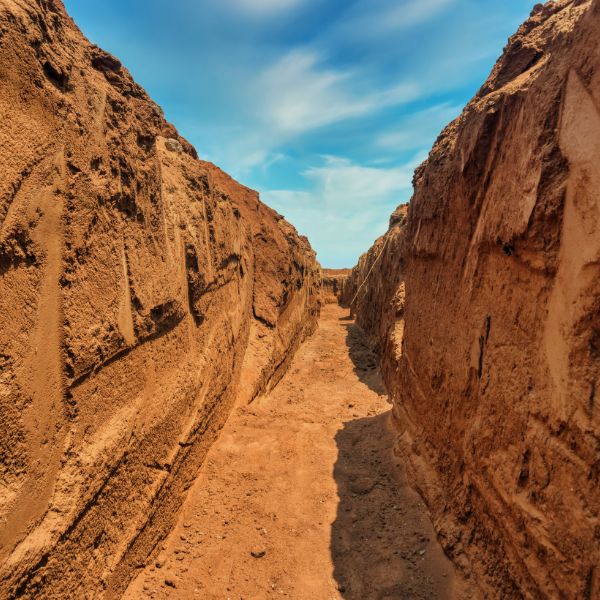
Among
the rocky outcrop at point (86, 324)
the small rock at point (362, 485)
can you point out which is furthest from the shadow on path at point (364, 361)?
the rocky outcrop at point (86, 324)

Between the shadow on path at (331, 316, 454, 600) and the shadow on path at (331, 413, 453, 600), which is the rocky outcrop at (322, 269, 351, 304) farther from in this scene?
the shadow on path at (331, 413, 453, 600)

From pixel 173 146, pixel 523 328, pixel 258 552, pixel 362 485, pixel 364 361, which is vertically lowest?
pixel 258 552

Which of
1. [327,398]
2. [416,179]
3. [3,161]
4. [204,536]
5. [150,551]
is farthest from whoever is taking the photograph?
[327,398]

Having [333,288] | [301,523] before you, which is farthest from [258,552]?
[333,288]

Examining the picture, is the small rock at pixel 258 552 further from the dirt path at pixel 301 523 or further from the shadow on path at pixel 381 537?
the shadow on path at pixel 381 537

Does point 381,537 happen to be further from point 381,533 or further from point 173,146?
point 173,146

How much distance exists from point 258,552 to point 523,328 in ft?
8.20

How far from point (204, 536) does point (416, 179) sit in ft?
15.1

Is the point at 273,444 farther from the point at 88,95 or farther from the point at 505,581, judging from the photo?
the point at 88,95

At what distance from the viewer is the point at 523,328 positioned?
229 centimetres

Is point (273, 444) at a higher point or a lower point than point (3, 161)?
lower

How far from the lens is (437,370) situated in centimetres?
362

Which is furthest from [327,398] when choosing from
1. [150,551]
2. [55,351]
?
[55,351]

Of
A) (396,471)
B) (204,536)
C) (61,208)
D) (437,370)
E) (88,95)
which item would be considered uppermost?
(88,95)
